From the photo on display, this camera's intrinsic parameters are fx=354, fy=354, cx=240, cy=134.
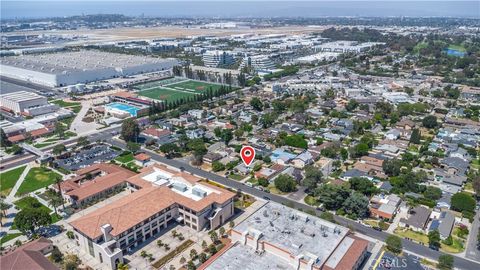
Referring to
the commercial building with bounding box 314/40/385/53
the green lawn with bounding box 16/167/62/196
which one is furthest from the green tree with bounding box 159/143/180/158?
the commercial building with bounding box 314/40/385/53

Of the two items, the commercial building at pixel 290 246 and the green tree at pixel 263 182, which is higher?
the commercial building at pixel 290 246

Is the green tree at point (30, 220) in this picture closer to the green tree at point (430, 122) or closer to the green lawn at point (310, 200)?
the green lawn at point (310, 200)

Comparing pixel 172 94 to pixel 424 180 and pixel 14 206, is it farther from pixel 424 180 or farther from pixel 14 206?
pixel 424 180

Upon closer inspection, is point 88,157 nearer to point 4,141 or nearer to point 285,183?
point 4,141

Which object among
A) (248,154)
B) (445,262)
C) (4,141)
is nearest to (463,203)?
(445,262)

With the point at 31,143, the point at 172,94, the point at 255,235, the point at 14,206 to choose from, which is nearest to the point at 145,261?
the point at 255,235

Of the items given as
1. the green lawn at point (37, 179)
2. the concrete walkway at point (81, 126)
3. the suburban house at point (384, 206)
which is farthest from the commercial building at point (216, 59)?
the suburban house at point (384, 206)
